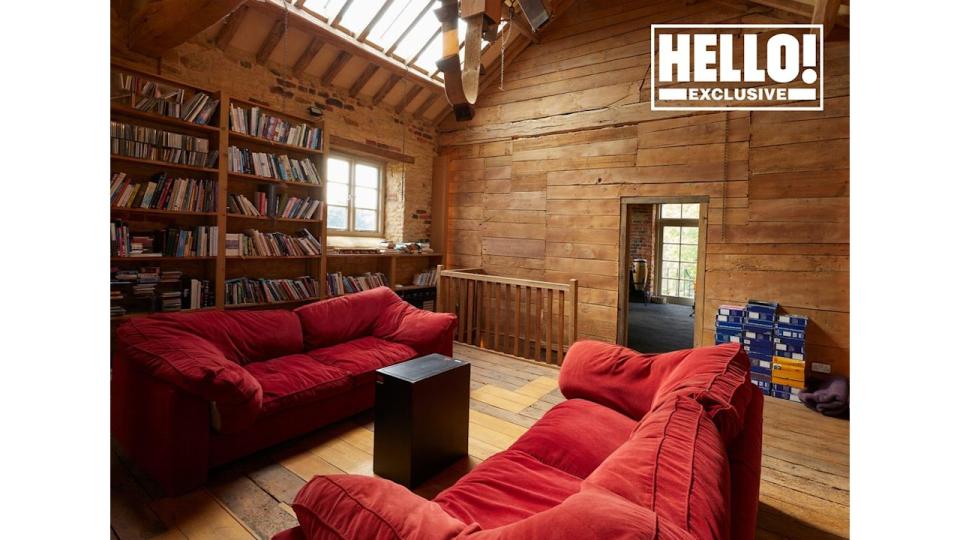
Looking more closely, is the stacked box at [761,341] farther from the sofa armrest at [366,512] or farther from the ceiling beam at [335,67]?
the ceiling beam at [335,67]

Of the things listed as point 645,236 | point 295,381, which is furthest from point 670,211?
point 295,381

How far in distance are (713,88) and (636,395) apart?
141 inches

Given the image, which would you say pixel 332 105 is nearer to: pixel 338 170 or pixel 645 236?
pixel 338 170

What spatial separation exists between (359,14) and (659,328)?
600cm

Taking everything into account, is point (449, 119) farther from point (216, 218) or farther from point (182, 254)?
point (182, 254)

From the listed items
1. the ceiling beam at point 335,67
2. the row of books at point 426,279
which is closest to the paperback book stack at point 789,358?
the row of books at point 426,279

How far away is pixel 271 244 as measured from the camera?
4.30 metres

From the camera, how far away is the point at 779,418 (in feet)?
10.6

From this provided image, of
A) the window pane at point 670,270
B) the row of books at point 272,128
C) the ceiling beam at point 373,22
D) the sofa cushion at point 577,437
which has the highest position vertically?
the ceiling beam at point 373,22

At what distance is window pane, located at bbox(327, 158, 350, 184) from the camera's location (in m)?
5.20

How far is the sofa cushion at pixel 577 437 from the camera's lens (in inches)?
67.2

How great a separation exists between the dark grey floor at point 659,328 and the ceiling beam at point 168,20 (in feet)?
17.5

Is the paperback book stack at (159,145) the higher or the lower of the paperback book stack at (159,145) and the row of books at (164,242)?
the higher

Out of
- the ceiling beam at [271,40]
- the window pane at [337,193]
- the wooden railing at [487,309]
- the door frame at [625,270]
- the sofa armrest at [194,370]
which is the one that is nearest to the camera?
the sofa armrest at [194,370]
